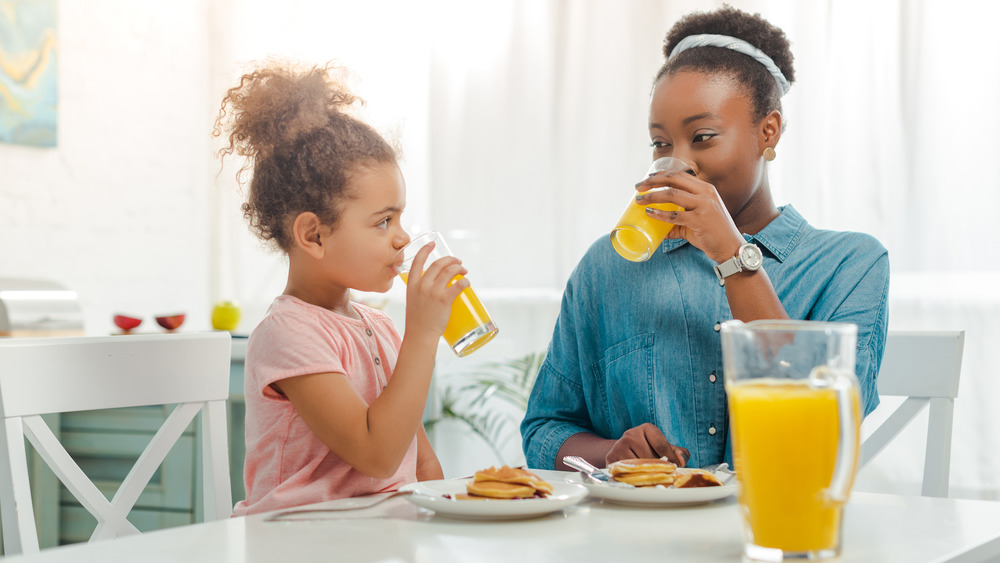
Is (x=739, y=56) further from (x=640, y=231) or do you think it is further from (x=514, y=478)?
(x=514, y=478)

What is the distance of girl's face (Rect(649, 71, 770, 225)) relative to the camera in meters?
1.26

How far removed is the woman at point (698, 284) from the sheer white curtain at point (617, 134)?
113 cm

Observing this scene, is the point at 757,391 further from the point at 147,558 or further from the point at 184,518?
the point at 184,518

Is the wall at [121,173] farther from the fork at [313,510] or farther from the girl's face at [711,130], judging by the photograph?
the fork at [313,510]

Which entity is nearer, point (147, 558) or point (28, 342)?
point (147, 558)

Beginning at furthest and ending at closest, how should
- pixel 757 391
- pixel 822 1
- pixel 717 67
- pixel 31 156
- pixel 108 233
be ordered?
pixel 108 233, pixel 31 156, pixel 822 1, pixel 717 67, pixel 757 391

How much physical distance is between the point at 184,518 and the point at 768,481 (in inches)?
90.5

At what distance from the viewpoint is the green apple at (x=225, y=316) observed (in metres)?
2.91

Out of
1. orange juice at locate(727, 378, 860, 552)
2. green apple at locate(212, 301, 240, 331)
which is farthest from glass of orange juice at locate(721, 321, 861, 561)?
green apple at locate(212, 301, 240, 331)

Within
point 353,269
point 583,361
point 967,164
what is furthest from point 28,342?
point 967,164

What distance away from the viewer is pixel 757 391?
23.4 inches

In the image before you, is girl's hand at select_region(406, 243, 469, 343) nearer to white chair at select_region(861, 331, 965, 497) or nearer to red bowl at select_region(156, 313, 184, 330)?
white chair at select_region(861, 331, 965, 497)

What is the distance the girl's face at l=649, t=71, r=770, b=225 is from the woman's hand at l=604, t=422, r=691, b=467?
38cm

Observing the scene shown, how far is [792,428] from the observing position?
1.90 ft
